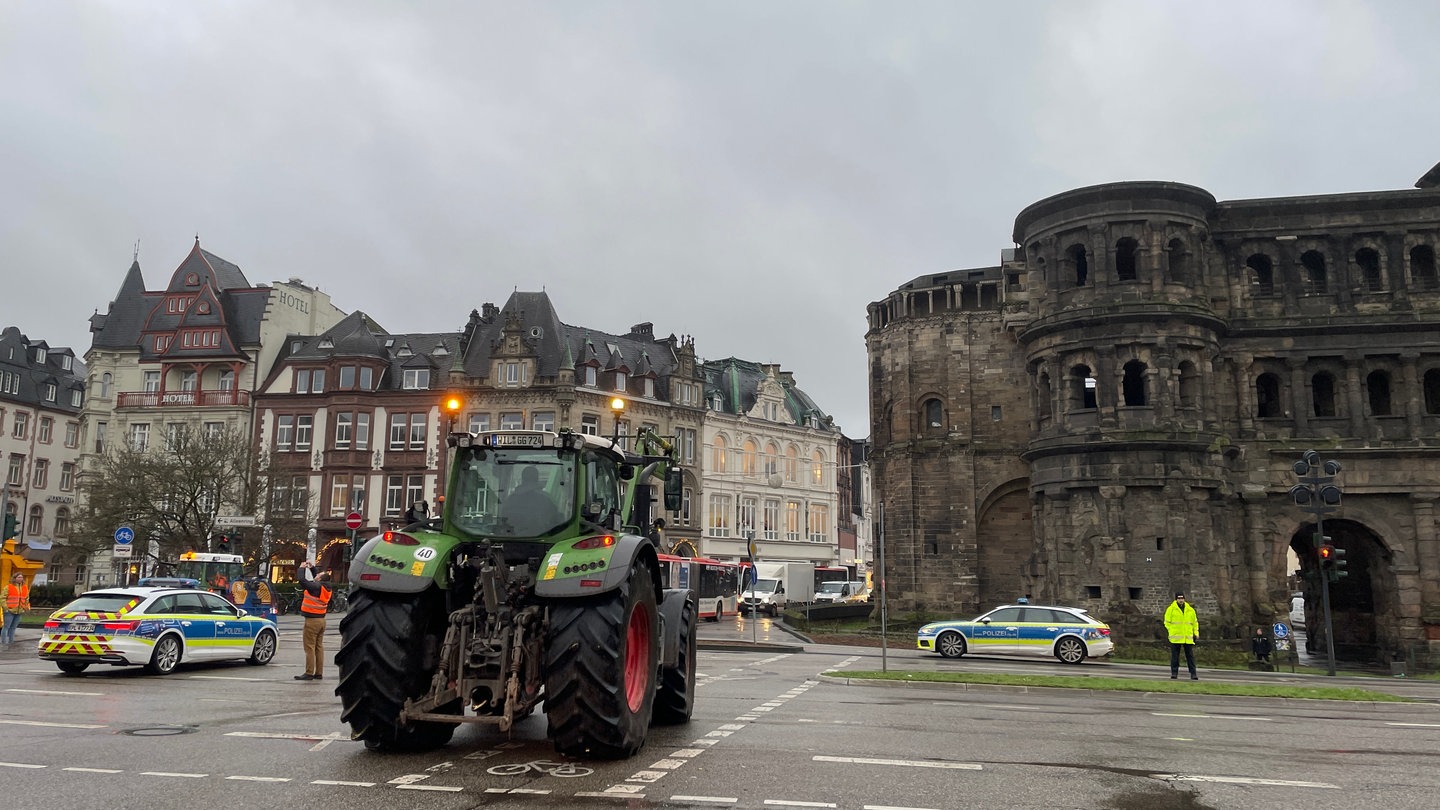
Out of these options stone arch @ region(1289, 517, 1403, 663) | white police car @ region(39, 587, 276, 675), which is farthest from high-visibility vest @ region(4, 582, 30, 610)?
stone arch @ region(1289, 517, 1403, 663)

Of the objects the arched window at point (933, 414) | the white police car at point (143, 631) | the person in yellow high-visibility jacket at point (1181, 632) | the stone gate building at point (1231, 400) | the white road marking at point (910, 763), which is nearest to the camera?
the white road marking at point (910, 763)

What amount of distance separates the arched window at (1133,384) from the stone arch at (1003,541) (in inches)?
263

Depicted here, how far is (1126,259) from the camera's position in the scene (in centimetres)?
3684

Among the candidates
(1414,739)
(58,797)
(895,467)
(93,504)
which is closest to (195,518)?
(93,504)

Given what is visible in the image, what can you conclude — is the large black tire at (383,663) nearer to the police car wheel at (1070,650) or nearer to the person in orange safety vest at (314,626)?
the person in orange safety vest at (314,626)

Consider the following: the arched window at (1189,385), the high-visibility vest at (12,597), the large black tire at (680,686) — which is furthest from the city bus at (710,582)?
the large black tire at (680,686)

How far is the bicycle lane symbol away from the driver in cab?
195 centimetres

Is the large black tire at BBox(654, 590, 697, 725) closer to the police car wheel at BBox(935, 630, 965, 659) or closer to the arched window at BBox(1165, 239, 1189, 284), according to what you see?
the police car wheel at BBox(935, 630, 965, 659)

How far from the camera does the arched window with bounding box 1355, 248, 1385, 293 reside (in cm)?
3528

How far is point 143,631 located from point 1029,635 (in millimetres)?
19994

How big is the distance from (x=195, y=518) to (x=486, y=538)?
39.4m

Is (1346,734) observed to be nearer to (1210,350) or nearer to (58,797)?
(58,797)

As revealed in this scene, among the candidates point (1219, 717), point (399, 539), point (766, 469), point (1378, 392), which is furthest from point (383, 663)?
point (766, 469)

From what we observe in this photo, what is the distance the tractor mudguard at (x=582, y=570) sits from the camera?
791 centimetres
